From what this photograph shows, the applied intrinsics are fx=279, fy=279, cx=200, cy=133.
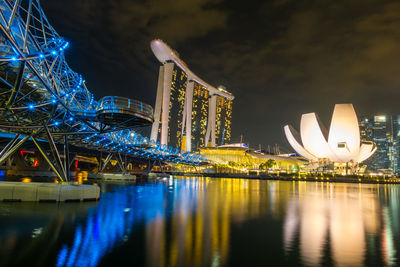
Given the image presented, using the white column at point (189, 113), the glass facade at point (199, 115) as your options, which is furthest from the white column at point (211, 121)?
the white column at point (189, 113)

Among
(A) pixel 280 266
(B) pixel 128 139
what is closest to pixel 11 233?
(A) pixel 280 266

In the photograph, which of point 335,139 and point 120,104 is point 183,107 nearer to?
point 335,139

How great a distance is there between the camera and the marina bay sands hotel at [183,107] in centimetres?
9531

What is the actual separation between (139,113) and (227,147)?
100984 millimetres

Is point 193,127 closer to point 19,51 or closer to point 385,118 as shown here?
point 19,51

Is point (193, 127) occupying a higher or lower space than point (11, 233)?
higher

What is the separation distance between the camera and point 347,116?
7781 cm

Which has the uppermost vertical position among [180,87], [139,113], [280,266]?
A: [180,87]

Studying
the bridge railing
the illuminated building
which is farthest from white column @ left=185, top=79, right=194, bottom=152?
the bridge railing

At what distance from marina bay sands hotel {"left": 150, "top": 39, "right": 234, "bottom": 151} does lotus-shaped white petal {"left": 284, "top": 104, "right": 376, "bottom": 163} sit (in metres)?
43.1

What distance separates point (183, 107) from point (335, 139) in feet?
208

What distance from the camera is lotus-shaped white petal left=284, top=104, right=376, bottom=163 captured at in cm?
7812

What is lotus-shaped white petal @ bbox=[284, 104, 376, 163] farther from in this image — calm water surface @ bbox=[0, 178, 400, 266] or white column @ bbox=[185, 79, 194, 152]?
calm water surface @ bbox=[0, 178, 400, 266]

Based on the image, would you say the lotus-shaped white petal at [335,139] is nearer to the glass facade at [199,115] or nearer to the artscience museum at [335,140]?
the artscience museum at [335,140]
